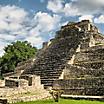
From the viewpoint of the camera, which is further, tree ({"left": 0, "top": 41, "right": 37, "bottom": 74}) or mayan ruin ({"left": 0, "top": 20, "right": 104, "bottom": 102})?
tree ({"left": 0, "top": 41, "right": 37, "bottom": 74})

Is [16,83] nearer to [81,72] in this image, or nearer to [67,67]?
[81,72]

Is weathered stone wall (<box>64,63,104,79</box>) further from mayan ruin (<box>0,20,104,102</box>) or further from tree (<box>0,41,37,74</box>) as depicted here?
tree (<box>0,41,37,74</box>)

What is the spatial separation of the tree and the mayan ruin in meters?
8.43

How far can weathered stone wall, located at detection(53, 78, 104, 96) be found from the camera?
21.2 m

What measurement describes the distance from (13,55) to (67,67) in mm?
16947

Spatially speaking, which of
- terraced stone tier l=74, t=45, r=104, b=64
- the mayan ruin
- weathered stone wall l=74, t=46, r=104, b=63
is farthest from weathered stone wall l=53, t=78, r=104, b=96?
weathered stone wall l=74, t=46, r=104, b=63

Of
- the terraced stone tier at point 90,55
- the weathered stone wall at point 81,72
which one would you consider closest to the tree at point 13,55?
the terraced stone tier at point 90,55

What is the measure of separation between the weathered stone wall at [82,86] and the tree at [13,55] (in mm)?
18110

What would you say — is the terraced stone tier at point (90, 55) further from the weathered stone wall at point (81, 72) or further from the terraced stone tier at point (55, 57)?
the weathered stone wall at point (81, 72)

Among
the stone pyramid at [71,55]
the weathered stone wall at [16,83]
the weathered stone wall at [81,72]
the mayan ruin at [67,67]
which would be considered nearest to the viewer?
the weathered stone wall at [16,83]

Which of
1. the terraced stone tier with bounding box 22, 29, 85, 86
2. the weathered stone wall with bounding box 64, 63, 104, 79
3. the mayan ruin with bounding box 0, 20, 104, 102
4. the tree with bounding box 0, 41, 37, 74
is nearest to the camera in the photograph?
the mayan ruin with bounding box 0, 20, 104, 102

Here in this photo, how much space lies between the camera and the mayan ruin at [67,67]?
69.7 feet

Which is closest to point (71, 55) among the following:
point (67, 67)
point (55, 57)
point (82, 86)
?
point (55, 57)

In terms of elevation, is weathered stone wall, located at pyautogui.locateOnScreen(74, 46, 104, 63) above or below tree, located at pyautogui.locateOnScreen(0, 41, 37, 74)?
below
